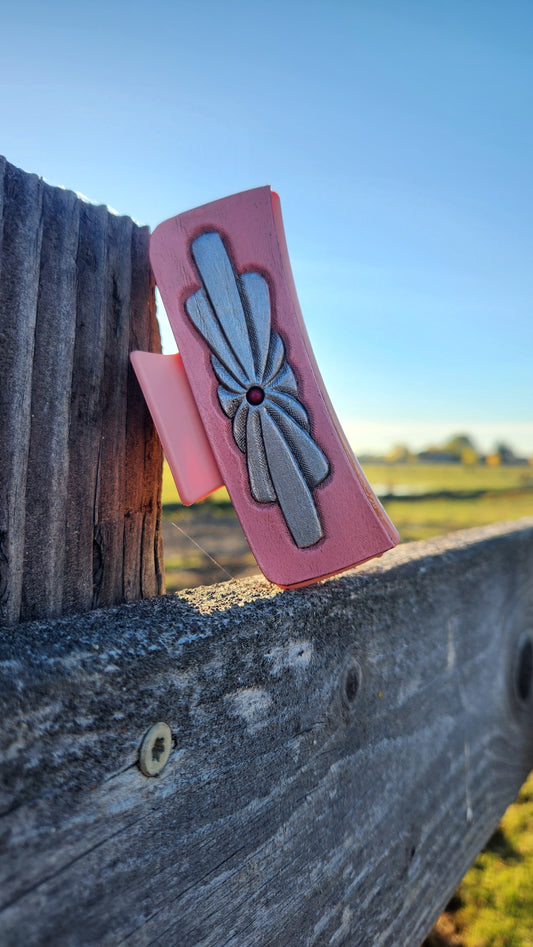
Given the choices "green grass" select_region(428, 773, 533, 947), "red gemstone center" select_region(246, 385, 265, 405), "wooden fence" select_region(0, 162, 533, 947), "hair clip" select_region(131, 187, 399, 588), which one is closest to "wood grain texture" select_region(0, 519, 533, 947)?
"wooden fence" select_region(0, 162, 533, 947)

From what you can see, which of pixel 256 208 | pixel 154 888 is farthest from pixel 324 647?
pixel 256 208

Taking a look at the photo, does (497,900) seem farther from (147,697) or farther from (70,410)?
(70,410)

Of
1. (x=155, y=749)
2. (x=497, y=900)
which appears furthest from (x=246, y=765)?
(x=497, y=900)

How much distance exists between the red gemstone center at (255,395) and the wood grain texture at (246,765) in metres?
0.30

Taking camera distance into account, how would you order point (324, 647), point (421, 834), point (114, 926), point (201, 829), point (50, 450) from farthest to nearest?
point (421, 834) < point (324, 647) < point (50, 450) < point (201, 829) < point (114, 926)

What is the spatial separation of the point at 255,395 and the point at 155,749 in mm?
524

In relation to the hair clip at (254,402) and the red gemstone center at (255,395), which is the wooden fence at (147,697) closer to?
the hair clip at (254,402)

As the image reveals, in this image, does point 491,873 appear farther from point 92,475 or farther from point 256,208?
point 256,208

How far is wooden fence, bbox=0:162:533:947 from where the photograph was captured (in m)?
0.60

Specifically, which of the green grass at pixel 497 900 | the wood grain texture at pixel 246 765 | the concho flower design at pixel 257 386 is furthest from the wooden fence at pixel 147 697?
the green grass at pixel 497 900

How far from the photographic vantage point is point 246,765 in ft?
2.58

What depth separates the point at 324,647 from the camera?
934 mm

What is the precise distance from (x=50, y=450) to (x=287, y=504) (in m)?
0.35

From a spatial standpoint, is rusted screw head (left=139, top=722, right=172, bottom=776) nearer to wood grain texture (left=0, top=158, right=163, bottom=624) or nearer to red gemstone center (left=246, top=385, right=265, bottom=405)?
wood grain texture (left=0, top=158, right=163, bottom=624)
